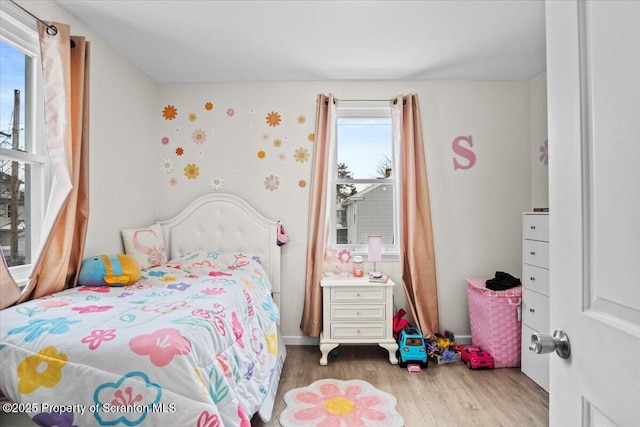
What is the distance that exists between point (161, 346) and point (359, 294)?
196cm

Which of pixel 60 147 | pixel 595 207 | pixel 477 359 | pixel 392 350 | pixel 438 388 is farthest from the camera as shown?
pixel 392 350

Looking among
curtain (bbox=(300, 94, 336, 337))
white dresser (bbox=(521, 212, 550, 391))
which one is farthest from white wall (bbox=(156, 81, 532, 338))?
white dresser (bbox=(521, 212, 550, 391))

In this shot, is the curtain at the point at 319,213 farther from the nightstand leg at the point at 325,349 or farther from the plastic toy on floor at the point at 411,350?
the plastic toy on floor at the point at 411,350

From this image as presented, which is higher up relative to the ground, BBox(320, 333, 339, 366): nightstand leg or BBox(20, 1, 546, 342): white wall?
BBox(20, 1, 546, 342): white wall

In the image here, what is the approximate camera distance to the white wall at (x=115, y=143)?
266 cm

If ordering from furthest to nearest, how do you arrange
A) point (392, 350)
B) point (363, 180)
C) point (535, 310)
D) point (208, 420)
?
point (363, 180)
point (392, 350)
point (535, 310)
point (208, 420)

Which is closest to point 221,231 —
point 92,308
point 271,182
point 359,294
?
point 271,182

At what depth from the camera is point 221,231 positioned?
3.43m

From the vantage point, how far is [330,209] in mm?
3566

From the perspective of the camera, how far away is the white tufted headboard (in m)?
3.41

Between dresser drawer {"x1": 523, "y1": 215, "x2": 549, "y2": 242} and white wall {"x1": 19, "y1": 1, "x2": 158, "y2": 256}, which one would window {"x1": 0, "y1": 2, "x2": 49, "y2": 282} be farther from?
dresser drawer {"x1": 523, "y1": 215, "x2": 549, "y2": 242}

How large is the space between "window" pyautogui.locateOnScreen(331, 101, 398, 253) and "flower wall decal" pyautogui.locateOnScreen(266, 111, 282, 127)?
57cm

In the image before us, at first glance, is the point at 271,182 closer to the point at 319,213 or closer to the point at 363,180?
the point at 319,213

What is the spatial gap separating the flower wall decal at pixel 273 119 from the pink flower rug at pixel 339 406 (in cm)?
225
